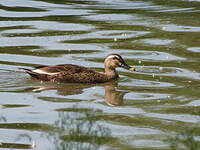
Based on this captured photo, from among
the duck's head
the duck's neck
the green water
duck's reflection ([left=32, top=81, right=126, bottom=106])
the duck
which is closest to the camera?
the green water

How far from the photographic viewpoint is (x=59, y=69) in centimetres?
1398

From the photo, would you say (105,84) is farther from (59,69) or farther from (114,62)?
(59,69)

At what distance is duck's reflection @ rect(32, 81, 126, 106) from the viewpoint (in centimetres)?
1233

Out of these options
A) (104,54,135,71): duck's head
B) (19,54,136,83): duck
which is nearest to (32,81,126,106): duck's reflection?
(19,54,136,83): duck

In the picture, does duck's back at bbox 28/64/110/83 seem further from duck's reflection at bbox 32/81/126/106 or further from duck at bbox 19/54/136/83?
duck's reflection at bbox 32/81/126/106

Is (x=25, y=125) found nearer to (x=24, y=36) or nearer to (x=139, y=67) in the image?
(x=139, y=67)

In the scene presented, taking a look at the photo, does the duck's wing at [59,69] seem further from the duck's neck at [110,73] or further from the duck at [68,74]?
the duck's neck at [110,73]

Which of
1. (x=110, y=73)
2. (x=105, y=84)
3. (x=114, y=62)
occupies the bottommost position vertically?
(x=105, y=84)

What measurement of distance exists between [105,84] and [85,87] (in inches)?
20.2

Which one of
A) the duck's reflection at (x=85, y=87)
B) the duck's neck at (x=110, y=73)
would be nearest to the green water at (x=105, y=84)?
the duck's reflection at (x=85, y=87)

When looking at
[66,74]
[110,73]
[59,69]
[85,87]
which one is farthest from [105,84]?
[59,69]

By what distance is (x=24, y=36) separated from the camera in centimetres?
1762

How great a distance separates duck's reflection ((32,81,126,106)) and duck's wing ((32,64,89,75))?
0.78ft

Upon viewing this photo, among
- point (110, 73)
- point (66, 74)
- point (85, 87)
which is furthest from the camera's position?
point (110, 73)
